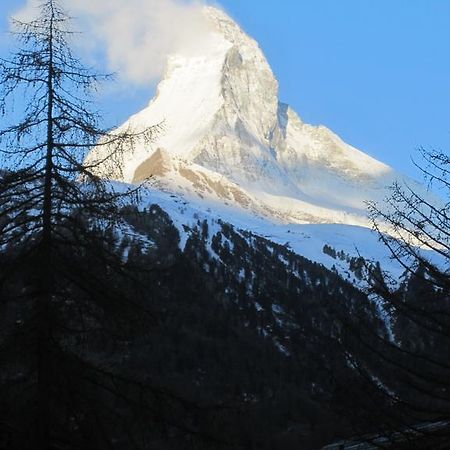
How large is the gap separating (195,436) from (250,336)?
13707 cm

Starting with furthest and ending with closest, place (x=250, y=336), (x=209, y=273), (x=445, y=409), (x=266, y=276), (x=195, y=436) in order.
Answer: (x=266, y=276)
(x=209, y=273)
(x=250, y=336)
(x=195, y=436)
(x=445, y=409)

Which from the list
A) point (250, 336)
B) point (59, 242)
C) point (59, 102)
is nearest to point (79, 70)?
point (59, 102)

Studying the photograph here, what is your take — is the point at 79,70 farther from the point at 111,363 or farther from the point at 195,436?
the point at 195,436

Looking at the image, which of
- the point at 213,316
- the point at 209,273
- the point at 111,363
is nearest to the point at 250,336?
the point at 213,316

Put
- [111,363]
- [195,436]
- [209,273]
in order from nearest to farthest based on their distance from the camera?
[195,436] < [111,363] < [209,273]

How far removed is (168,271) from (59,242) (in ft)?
6.51

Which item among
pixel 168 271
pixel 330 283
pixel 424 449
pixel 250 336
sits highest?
pixel 330 283

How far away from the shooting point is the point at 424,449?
8109 mm

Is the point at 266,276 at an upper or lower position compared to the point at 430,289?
upper

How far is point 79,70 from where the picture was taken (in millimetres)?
13734

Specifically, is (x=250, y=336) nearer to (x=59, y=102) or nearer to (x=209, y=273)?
(x=209, y=273)

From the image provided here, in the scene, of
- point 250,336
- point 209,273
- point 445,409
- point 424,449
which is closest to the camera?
point 424,449

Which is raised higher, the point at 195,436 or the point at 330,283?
the point at 330,283

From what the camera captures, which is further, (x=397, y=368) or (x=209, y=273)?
(x=209, y=273)
